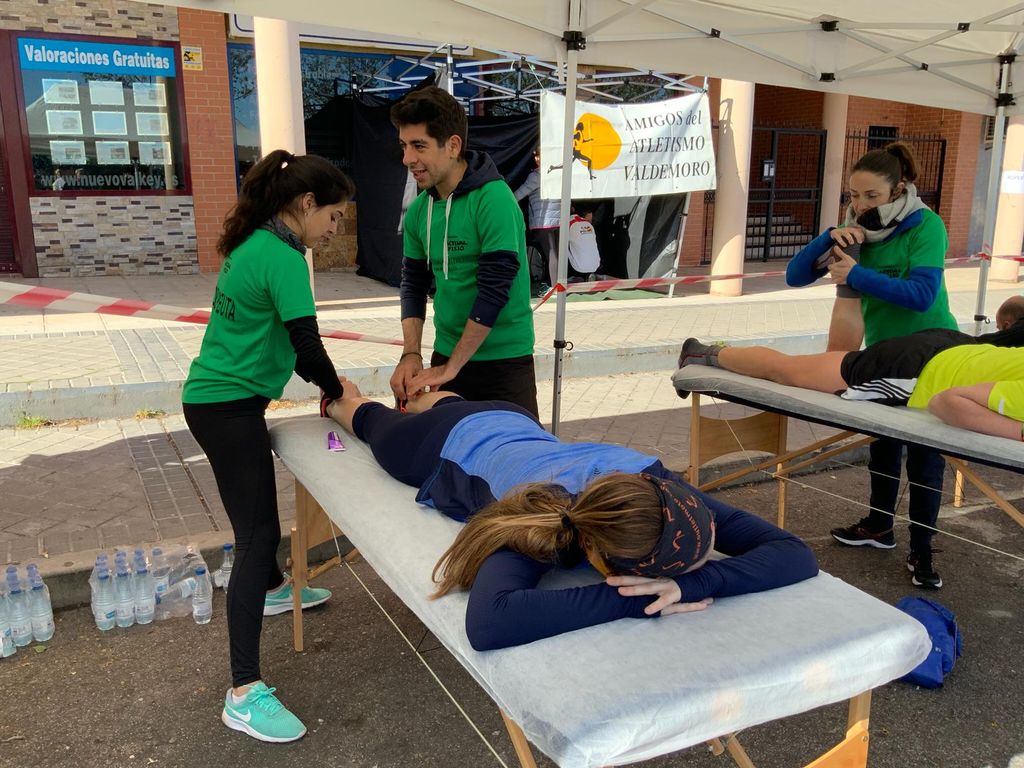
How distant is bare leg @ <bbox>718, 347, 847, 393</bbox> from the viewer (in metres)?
3.67

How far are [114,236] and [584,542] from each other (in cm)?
1016

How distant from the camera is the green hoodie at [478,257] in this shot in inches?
120

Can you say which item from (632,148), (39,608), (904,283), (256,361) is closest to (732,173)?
(632,148)

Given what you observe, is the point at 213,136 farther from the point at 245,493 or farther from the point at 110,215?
the point at 245,493

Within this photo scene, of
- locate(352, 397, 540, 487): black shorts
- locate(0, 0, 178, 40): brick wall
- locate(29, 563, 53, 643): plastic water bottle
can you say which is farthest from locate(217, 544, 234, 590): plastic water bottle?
Result: locate(0, 0, 178, 40): brick wall

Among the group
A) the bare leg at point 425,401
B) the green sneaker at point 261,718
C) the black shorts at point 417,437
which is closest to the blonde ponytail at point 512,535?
the black shorts at point 417,437

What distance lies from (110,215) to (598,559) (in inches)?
402

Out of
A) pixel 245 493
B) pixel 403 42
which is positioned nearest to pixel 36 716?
pixel 245 493

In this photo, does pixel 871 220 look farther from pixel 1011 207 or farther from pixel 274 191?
pixel 1011 207

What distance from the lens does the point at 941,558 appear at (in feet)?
13.1

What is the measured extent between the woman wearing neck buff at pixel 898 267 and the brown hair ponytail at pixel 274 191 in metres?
2.32

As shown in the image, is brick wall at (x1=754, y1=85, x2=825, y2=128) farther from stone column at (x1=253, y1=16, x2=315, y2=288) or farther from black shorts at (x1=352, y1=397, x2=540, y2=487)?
black shorts at (x1=352, y1=397, x2=540, y2=487)

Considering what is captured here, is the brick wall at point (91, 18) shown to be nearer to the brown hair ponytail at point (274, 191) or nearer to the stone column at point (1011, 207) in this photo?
the brown hair ponytail at point (274, 191)

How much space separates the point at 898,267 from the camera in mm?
3734
